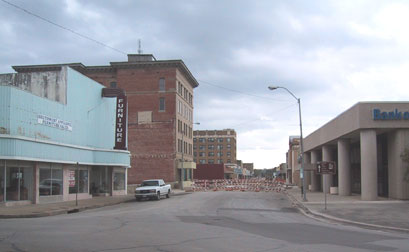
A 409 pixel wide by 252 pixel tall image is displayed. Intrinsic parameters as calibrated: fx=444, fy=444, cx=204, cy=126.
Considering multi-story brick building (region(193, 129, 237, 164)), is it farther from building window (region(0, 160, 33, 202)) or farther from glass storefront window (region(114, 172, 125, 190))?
building window (region(0, 160, 33, 202))

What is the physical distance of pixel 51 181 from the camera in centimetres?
3038

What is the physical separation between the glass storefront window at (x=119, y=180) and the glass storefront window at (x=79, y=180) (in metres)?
4.80

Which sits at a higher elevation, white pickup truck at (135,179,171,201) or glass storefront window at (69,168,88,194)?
glass storefront window at (69,168,88,194)

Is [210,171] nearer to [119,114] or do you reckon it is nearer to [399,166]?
[119,114]

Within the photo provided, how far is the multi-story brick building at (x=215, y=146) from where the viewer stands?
151625 mm

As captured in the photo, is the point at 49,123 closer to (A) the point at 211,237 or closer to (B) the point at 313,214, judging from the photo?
(B) the point at 313,214

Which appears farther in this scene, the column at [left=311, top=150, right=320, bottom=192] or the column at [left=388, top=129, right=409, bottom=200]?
the column at [left=311, top=150, right=320, bottom=192]

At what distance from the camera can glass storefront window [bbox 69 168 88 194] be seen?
1273 inches

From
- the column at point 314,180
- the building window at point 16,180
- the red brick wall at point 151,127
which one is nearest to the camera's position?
the building window at point 16,180

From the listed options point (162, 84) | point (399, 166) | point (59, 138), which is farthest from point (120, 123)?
point (162, 84)

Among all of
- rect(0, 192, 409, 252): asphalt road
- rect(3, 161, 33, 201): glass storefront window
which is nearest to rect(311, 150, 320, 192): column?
rect(3, 161, 33, 201): glass storefront window

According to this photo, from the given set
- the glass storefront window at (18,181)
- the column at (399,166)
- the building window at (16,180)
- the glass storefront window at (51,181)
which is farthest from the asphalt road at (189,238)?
the column at (399,166)

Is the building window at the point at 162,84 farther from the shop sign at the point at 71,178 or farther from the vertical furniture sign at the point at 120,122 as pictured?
the shop sign at the point at 71,178

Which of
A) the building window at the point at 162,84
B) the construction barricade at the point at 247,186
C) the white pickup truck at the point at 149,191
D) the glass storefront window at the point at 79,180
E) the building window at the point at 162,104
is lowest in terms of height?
the construction barricade at the point at 247,186
